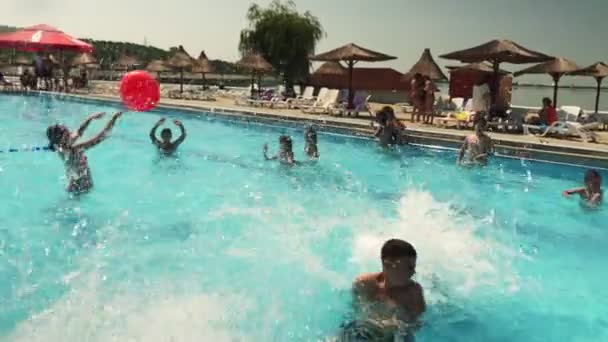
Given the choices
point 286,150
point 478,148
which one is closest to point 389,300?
point 286,150

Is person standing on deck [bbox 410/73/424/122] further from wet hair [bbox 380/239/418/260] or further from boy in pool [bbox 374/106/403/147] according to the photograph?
wet hair [bbox 380/239/418/260]

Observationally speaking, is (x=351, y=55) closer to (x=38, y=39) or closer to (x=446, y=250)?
(x=38, y=39)

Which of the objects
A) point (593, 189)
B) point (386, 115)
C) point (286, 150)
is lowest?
point (593, 189)

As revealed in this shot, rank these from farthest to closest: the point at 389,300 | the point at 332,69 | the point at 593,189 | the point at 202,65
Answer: the point at 202,65 → the point at 332,69 → the point at 593,189 → the point at 389,300

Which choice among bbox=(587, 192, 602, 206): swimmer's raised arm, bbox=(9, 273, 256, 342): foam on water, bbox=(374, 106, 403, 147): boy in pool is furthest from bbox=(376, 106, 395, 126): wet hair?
bbox=(9, 273, 256, 342): foam on water

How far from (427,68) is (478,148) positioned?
10007mm

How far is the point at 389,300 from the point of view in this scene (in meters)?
3.73

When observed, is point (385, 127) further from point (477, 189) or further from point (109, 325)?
point (109, 325)

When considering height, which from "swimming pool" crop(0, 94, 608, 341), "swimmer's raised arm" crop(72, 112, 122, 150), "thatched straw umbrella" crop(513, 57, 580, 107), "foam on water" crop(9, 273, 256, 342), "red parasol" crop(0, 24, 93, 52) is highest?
"red parasol" crop(0, 24, 93, 52)

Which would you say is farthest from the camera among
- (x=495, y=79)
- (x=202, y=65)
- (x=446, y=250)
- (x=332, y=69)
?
(x=202, y=65)

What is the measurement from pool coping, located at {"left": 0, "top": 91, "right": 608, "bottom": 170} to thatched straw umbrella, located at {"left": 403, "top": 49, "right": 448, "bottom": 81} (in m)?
4.87

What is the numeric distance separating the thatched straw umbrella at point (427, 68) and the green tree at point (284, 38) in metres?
11.7

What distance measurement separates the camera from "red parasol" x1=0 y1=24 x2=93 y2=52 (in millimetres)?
20281

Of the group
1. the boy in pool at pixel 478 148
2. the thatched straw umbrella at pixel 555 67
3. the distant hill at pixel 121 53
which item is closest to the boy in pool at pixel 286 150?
the boy in pool at pixel 478 148
